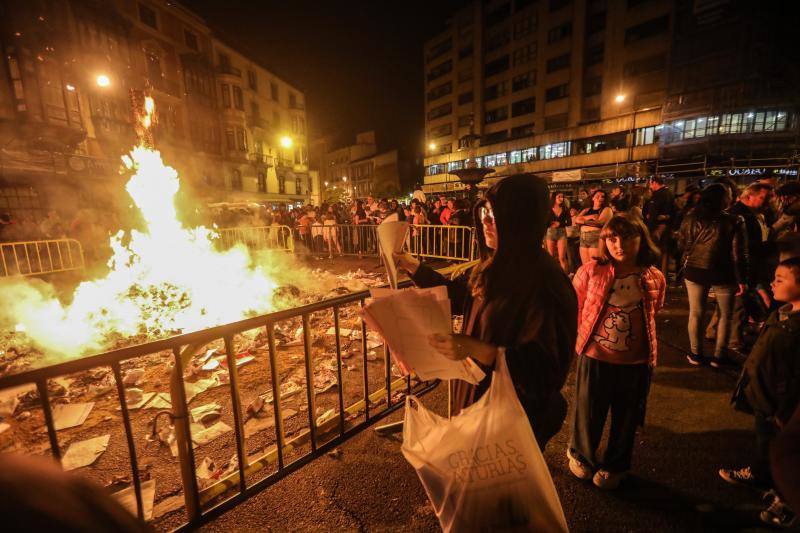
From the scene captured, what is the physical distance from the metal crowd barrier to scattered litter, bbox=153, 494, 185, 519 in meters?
7.06

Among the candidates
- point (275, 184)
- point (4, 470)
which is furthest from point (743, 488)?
point (275, 184)

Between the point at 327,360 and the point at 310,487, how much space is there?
2.63 m

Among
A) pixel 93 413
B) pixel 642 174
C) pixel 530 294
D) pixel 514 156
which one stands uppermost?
pixel 514 156

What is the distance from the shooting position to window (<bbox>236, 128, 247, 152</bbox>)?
38.2 meters

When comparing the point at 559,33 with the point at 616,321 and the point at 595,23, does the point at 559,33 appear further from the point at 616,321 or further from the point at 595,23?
the point at 616,321

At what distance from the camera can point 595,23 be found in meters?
38.8

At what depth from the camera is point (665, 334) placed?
5926 millimetres

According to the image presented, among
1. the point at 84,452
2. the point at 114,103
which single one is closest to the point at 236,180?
the point at 114,103

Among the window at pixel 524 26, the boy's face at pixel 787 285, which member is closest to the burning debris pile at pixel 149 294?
the boy's face at pixel 787 285

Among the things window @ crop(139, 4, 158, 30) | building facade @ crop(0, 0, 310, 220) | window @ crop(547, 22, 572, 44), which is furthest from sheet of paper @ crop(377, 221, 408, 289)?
window @ crop(547, 22, 572, 44)

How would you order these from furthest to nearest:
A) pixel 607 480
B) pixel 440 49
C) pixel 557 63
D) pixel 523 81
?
pixel 440 49
pixel 523 81
pixel 557 63
pixel 607 480

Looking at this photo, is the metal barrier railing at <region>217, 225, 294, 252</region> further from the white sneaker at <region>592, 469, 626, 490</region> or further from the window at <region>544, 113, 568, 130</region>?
the window at <region>544, 113, 568, 130</region>

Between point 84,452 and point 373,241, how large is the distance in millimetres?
11178

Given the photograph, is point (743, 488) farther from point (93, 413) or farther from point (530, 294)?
point (93, 413)
